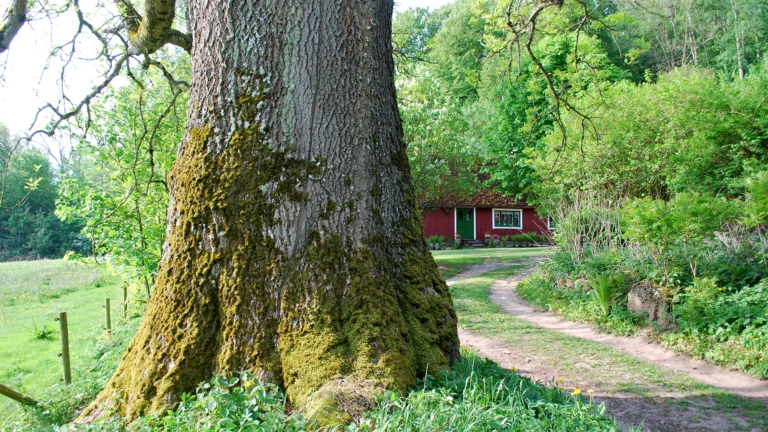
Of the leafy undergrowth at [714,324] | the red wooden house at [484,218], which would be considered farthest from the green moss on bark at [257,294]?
the red wooden house at [484,218]

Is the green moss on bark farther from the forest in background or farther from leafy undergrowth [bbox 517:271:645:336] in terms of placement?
leafy undergrowth [bbox 517:271:645:336]

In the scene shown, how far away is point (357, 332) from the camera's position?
296 cm

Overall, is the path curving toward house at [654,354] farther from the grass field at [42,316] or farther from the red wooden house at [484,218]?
the red wooden house at [484,218]

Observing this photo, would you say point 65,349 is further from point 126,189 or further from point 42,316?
point 42,316

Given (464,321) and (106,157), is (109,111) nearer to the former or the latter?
(106,157)

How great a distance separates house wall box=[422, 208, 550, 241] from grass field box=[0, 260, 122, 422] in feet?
63.4

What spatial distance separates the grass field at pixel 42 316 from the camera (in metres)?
7.91

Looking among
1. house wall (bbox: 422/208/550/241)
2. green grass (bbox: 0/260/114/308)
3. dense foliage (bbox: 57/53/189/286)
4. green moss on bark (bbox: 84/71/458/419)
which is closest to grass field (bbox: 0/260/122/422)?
green grass (bbox: 0/260/114/308)

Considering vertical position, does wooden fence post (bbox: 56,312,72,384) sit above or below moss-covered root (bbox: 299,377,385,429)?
below

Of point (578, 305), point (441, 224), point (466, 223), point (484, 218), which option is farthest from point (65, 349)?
point (484, 218)

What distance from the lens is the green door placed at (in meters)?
33.1

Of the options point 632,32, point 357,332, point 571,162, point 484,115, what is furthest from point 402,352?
point 632,32

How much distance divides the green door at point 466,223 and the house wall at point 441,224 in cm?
50

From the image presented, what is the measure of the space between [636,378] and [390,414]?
4.39 meters
